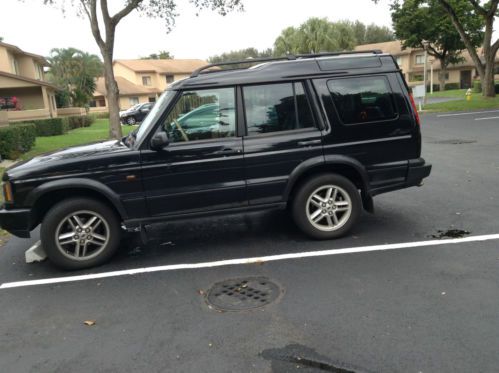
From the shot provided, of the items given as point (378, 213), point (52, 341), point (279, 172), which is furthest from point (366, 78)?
point (52, 341)

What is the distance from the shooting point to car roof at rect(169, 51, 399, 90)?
496 centimetres

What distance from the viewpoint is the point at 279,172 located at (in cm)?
504

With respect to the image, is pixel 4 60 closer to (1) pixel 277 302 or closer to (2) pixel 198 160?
(2) pixel 198 160

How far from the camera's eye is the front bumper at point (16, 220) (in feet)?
15.2

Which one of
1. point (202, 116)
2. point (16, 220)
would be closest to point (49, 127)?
point (16, 220)

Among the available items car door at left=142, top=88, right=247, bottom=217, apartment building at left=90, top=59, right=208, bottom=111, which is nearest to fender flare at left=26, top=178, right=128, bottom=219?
car door at left=142, top=88, right=247, bottom=217

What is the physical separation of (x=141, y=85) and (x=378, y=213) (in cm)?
6322

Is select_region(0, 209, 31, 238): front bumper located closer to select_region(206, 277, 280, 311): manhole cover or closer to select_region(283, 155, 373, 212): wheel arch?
select_region(206, 277, 280, 311): manhole cover

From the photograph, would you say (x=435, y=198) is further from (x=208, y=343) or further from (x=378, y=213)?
(x=208, y=343)

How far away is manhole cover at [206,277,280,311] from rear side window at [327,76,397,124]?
2.11m

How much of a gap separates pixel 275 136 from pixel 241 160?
1.53 feet

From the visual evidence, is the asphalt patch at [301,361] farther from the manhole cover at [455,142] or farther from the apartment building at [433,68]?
the apartment building at [433,68]

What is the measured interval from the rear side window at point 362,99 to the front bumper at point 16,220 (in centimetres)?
352

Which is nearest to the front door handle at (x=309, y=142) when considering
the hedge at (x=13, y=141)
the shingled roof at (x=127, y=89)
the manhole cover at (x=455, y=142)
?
the manhole cover at (x=455, y=142)
